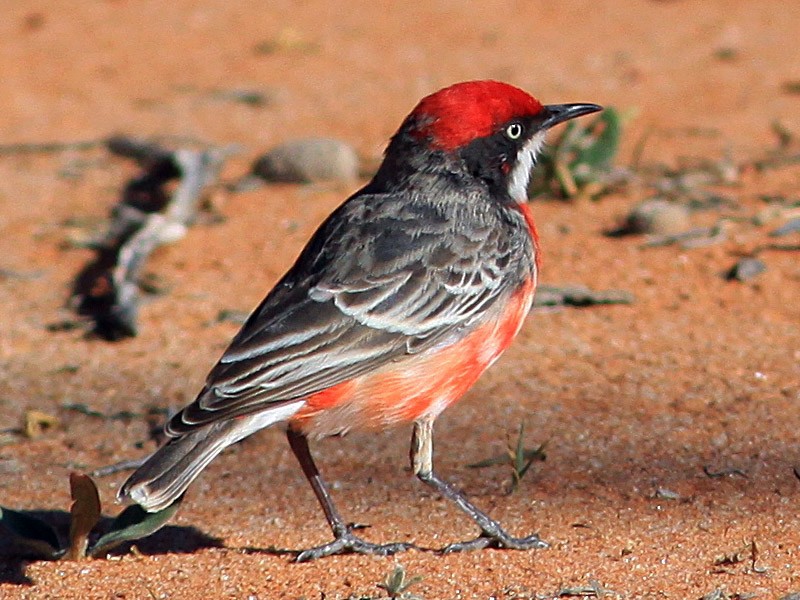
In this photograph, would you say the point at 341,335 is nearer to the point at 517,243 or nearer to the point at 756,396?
the point at 517,243

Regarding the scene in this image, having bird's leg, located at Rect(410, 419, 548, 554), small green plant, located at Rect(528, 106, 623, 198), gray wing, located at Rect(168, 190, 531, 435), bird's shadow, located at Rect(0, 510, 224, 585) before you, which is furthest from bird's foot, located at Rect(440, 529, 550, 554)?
small green plant, located at Rect(528, 106, 623, 198)

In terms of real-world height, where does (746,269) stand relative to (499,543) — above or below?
above

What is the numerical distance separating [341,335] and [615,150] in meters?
3.76

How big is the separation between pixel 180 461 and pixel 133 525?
1.42ft

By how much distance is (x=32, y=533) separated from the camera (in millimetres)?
5465

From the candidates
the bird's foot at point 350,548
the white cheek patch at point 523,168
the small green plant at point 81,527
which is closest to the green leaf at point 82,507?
the small green plant at point 81,527

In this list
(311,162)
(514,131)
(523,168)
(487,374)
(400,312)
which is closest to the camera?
(400,312)

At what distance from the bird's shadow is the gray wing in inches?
25.8

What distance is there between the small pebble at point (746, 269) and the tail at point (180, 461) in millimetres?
3302

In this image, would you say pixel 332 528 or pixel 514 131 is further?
pixel 514 131

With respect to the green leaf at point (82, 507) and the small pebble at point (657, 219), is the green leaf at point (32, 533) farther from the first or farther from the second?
the small pebble at point (657, 219)

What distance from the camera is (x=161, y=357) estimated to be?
748 cm

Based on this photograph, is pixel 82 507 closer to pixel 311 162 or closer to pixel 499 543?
pixel 499 543

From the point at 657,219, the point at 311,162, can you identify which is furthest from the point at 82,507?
the point at 311,162
